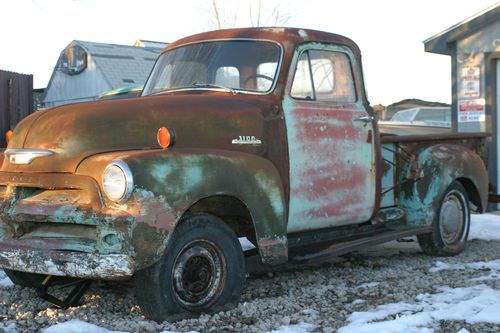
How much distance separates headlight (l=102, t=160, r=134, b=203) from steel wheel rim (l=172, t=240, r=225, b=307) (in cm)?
57

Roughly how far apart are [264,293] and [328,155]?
1225 millimetres

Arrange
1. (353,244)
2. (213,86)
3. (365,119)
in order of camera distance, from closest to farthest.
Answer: (213,86), (353,244), (365,119)

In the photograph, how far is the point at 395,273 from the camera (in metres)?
5.71

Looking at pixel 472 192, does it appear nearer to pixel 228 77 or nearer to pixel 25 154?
pixel 228 77

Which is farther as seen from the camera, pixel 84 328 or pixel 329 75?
pixel 329 75

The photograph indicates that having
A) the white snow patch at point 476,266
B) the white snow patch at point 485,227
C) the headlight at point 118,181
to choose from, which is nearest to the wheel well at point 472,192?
the white snow patch at point 476,266

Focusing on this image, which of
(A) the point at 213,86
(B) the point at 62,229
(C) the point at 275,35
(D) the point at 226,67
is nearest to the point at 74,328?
(B) the point at 62,229

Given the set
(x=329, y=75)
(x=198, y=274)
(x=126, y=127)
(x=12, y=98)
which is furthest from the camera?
(x=12, y=98)

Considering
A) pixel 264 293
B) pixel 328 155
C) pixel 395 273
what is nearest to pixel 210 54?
pixel 328 155

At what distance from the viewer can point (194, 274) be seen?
4152 mm

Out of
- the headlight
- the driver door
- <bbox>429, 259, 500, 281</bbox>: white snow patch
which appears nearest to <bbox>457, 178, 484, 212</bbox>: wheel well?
<bbox>429, 259, 500, 281</bbox>: white snow patch

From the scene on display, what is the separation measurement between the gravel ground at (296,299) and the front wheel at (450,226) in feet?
0.47

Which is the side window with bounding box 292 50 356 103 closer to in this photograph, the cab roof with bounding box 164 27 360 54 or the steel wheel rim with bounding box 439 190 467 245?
the cab roof with bounding box 164 27 360 54

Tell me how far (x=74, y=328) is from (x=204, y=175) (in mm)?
1205
